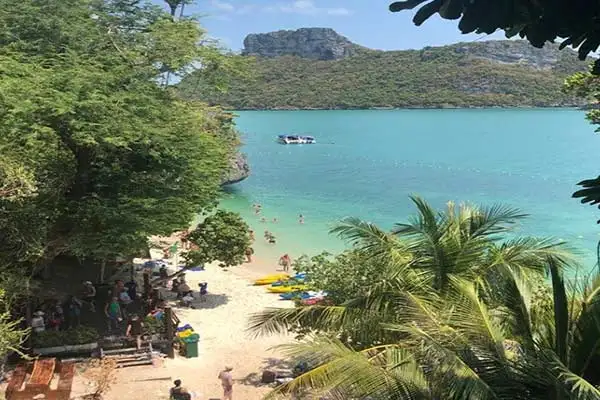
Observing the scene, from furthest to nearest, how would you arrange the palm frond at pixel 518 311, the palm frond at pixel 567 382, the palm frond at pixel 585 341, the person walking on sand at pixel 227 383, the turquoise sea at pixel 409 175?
the turquoise sea at pixel 409 175 → the person walking on sand at pixel 227 383 → the palm frond at pixel 518 311 → the palm frond at pixel 585 341 → the palm frond at pixel 567 382

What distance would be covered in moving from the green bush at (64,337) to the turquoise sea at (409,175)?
249 inches

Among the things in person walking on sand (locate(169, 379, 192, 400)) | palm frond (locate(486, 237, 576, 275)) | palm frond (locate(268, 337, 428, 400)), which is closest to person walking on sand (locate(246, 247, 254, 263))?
person walking on sand (locate(169, 379, 192, 400))

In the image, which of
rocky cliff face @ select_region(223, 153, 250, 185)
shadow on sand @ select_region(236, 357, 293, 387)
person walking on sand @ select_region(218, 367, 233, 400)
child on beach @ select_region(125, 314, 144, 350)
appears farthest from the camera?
rocky cliff face @ select_region(223, 153, 250, 185)

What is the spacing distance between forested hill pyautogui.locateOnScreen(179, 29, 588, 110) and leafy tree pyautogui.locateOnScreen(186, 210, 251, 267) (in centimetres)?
11608

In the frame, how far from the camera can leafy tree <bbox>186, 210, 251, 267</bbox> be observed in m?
18.9

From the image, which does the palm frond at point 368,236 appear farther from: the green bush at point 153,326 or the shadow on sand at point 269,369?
the green bush at point 153,326

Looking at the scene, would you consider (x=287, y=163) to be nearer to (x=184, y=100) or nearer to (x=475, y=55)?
(x=184, y=100)

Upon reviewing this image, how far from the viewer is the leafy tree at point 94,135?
1310 cm

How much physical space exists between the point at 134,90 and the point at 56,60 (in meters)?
2.03

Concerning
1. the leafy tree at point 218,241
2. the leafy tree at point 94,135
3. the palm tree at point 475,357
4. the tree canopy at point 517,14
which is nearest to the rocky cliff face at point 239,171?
the leafy tree at point 218,241

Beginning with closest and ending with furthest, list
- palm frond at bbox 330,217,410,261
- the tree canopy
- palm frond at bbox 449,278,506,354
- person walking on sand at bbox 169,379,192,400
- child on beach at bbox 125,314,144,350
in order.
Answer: the tree canopy < palm frond at bbox 449,278,506,354 < palm frond at bbox 330,217,410,261 < person walking on sand at bbox 169,379,192,400 < child on beach at bbox 125,314,144,350

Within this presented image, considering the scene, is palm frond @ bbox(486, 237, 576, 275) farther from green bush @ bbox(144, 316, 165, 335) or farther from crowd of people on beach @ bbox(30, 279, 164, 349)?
green bush @ bbox(144, 316, 165, 335)

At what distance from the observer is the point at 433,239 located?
905 cm

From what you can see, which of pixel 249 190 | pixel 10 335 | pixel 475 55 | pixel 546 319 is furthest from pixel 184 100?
pixel 475 55
